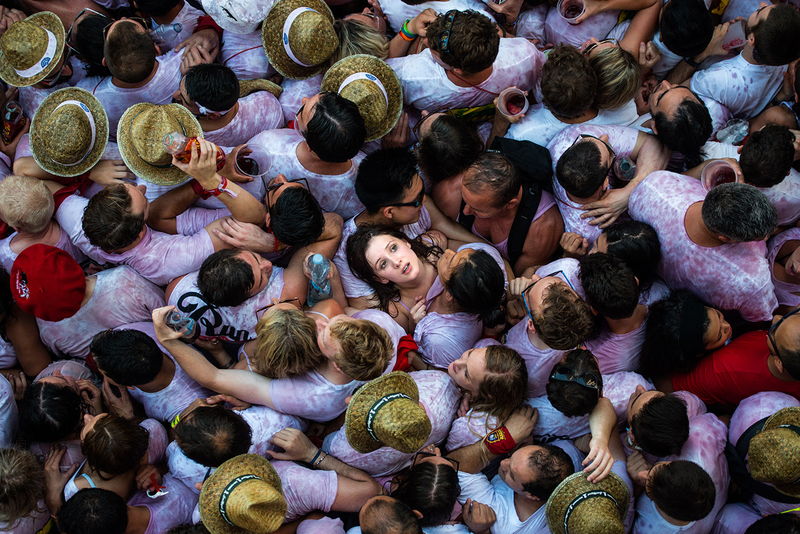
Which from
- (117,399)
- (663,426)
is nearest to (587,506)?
(663,426)

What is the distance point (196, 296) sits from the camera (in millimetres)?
4383

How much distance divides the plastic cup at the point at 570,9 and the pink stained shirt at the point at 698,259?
5.23ft

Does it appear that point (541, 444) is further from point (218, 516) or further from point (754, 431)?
point (218, 516)

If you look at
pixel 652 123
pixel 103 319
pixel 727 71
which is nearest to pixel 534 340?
pixel 652 123

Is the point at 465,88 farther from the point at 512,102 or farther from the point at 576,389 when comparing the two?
the point at 576,389

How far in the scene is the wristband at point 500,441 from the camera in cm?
418

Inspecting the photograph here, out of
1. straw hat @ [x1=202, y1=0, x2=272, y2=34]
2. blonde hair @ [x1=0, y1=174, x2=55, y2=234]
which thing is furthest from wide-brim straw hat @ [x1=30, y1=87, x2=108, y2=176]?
straw hat @ [x1=202, y1=0, x2=272, y2=34]

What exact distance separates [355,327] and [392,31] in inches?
117

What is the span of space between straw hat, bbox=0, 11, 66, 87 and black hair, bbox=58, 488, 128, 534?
2.98 metres

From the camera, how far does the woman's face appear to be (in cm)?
443

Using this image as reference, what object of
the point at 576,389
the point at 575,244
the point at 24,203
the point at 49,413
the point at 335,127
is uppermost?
the point at 335,127

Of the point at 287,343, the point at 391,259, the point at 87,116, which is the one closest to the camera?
the point at 287,343

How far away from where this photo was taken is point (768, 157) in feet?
13.3

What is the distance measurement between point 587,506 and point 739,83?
3.24 metres
